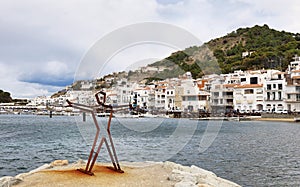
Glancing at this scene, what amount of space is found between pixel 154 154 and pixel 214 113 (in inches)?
1930

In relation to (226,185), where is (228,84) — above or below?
above

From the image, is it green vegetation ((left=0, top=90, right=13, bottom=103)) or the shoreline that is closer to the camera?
the shoreline

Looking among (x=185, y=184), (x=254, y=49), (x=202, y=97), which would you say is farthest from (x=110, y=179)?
(x=254, y=49)

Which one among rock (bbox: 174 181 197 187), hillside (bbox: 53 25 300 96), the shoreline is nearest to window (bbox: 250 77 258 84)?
hillside (bbox: 53 25 300 96)

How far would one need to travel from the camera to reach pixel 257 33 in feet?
484

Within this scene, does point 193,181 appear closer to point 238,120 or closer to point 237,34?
point 238,120

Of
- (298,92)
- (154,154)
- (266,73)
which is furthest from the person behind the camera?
(266,73)

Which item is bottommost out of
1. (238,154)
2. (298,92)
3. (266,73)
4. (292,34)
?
(238,154)

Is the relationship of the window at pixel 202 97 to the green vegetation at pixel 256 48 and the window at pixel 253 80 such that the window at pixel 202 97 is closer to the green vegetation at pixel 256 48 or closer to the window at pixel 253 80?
the window at pixel 253 80

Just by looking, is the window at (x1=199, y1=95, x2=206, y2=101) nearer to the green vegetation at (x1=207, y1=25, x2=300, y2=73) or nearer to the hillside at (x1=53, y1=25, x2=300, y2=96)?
the hillside at (x1=53, y1=25, x2=300, y2=96)

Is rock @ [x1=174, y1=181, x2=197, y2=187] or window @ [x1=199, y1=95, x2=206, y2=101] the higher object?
window @ [x1=199, y1=95, x2=206, y2=101]

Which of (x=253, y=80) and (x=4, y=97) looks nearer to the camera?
(x=253, y=80)

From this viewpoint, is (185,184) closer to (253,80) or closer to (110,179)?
(110,179)

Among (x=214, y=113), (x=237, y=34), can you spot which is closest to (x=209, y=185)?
(x=214, y=113)
